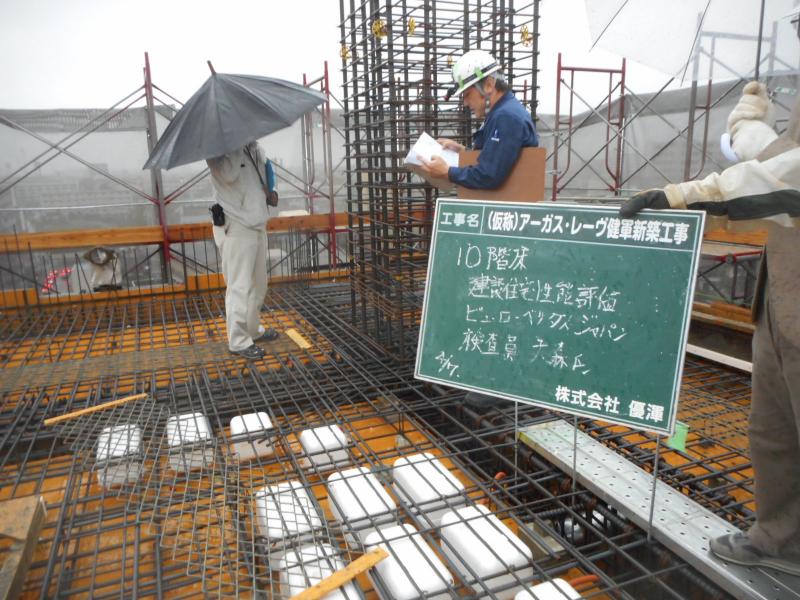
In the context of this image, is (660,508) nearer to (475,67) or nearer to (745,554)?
(745,554)

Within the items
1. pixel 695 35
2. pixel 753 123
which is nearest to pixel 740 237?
pixel 695 35

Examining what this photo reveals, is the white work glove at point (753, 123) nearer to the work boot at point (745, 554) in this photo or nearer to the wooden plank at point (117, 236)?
the work boot at point (745, 554)

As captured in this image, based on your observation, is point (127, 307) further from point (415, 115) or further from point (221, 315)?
point (415, 115)

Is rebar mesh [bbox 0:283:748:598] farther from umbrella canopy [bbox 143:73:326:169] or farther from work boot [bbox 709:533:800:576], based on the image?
umbrella canopy [bbox 143:73:326:169]

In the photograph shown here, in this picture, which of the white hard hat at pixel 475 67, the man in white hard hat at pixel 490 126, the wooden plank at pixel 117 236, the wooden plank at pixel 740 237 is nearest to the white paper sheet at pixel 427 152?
the man in white hard hat at pixel 490 126

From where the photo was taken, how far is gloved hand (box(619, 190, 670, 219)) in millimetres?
1801

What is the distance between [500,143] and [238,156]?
217 cm

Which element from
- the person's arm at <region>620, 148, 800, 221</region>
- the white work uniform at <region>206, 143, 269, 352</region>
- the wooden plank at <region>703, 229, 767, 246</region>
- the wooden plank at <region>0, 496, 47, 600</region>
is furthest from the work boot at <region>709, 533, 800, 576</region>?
the wooden plank at <region>703, 229, 767, 246</region>

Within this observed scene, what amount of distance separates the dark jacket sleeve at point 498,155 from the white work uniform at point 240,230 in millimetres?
1943

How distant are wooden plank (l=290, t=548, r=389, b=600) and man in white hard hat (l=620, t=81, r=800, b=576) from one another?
120 centimetres

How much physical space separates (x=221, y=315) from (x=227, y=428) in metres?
2.32

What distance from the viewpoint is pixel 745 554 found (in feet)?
6.17

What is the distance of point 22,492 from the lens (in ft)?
9.30

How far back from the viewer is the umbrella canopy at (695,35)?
2.81m
